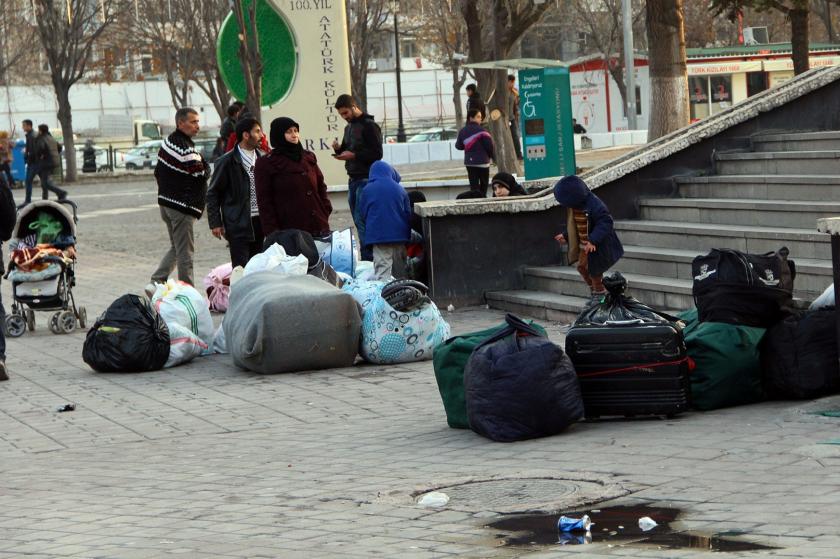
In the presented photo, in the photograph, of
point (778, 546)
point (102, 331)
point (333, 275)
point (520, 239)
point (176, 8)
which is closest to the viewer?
point (778, 546)

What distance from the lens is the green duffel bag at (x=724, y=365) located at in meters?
7.83

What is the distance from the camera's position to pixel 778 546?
201 inches

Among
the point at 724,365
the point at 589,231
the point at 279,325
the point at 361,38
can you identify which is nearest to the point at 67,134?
the point at 361,38

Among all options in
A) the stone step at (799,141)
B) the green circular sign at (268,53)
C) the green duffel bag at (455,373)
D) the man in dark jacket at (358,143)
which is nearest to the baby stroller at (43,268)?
the man in dark jacket at (358,143)

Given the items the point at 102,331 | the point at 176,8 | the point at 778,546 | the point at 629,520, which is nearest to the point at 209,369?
the point at 102,331

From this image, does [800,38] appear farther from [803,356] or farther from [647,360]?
[647,360]

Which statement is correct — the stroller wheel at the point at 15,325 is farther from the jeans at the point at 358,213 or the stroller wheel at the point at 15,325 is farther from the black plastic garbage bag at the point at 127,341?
the jeans at the point at 358,213

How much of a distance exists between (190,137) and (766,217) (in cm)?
548

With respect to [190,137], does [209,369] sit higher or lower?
lower

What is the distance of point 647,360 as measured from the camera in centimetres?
759

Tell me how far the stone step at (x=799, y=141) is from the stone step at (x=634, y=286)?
2175 millimetres

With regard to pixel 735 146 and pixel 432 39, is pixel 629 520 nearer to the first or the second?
pixel 735 146

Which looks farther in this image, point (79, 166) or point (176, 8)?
point (79, 166)

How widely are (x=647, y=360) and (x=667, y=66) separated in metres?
12.4
